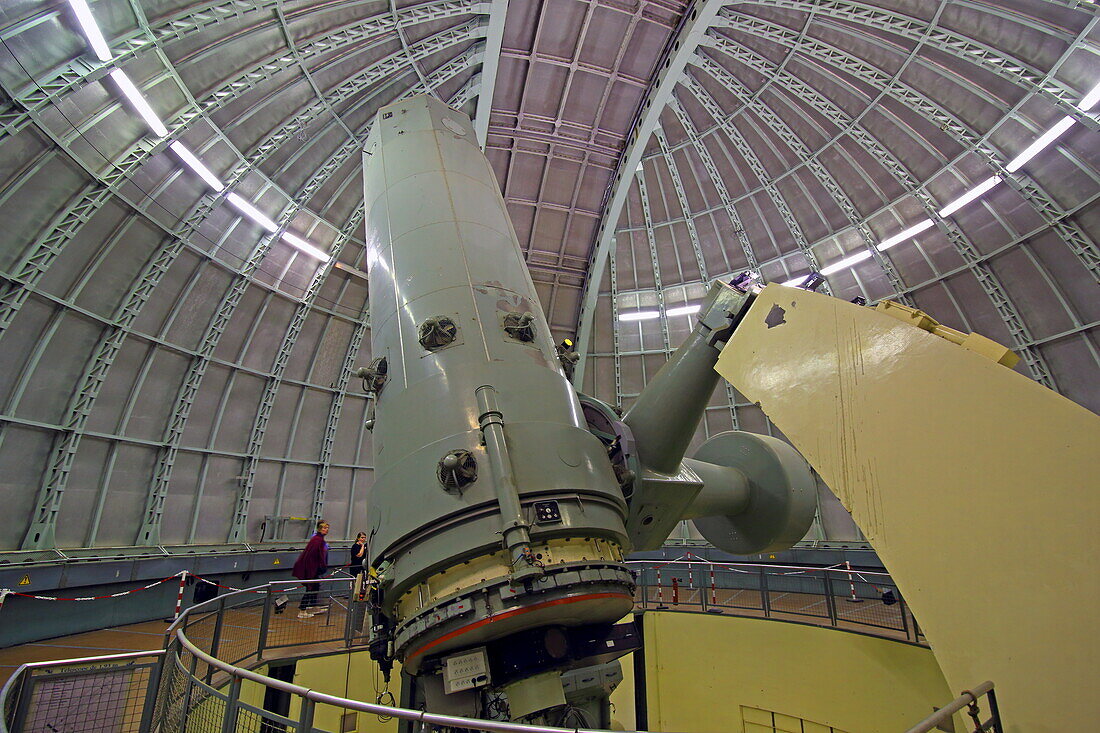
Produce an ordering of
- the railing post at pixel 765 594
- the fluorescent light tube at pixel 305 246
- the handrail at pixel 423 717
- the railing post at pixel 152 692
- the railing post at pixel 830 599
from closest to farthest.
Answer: the handrail at pixel 423 717, the railing post at pixel 152 692, the railing post at pixel 830 599, the railing post at pixel 765 594, the fluorescent light tube at pixel 305 246

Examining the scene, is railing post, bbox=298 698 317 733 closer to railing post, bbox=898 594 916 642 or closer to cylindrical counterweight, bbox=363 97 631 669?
cylindrical counterweight, bbox=363 97 631 669

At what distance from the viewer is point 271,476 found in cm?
1554

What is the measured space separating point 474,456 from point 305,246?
13195mm

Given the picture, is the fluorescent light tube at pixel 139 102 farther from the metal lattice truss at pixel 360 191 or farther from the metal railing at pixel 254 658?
the metal railing at pixel 254 658

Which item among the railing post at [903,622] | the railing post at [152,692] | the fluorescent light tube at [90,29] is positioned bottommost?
the railing post at [152,692]

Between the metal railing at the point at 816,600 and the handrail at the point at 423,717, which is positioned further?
the metal railing at the point at 816,600

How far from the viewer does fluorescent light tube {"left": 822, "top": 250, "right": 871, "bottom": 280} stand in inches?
617

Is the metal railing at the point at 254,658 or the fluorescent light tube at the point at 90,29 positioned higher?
the fluorescent light tube at the point at 90,29

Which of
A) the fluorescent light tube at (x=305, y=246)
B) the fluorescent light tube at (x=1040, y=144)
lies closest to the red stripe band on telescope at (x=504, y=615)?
the fluorescent light tube at (x=305, y=246)

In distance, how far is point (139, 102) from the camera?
10320mm

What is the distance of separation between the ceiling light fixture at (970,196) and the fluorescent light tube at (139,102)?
18.6m

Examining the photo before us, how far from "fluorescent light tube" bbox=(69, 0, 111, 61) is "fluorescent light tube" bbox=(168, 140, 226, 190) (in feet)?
9.47

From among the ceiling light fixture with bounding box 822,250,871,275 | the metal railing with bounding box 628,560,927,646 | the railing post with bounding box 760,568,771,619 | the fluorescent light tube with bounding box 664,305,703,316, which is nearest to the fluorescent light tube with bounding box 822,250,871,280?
the ceiling light fixture with bounding box 822,250,871,275

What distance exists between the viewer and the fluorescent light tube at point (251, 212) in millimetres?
13172
